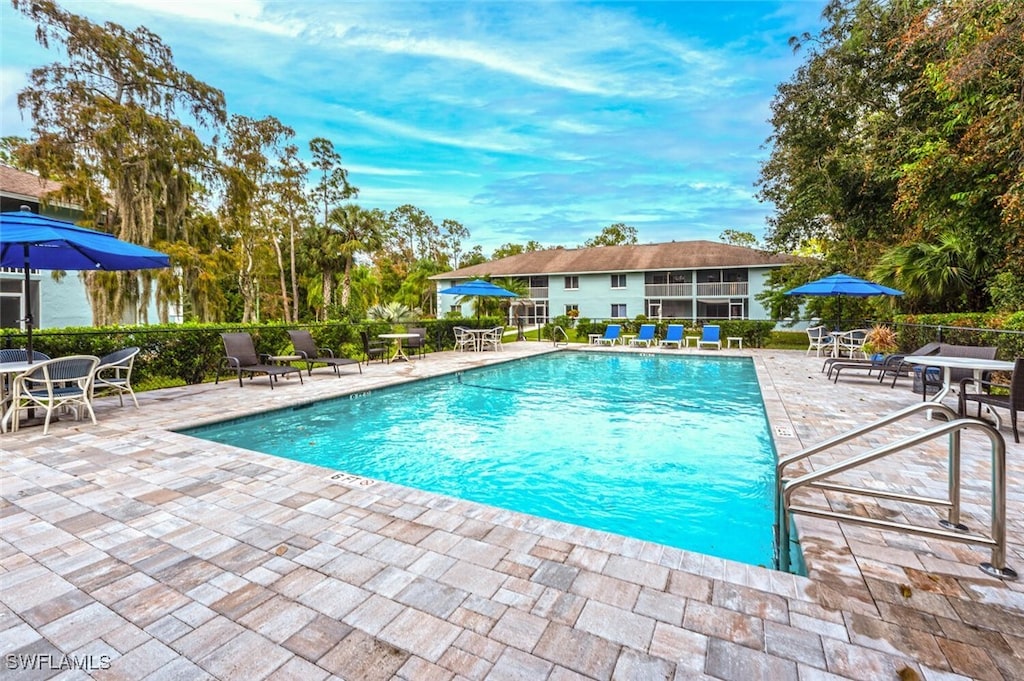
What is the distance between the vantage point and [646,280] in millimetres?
32375

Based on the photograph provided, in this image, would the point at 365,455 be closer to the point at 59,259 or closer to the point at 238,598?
the point at 238,598

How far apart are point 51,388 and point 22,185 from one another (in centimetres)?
1539

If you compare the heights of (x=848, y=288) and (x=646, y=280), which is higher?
(x=646, y=280)

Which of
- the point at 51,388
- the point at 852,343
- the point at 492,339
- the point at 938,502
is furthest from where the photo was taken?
the point at 492,339

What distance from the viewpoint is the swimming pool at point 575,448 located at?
14.6ft

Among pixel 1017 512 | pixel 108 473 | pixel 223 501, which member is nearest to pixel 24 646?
pixel 223 501

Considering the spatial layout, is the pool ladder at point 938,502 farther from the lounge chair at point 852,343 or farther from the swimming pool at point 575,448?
the lounge chair at point 852,343

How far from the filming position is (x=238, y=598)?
2520 millimetres

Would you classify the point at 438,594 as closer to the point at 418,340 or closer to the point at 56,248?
the point at 56,248

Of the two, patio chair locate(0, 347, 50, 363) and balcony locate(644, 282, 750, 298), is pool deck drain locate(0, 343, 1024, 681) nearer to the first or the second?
patio chair locate(0, 347, 50, 363)

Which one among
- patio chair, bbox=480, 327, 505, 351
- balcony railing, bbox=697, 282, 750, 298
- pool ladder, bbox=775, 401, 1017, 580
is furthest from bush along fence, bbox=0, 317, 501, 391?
balcony railing, bbox=697, 282, 750, 298

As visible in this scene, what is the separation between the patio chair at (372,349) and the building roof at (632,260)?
1913cm

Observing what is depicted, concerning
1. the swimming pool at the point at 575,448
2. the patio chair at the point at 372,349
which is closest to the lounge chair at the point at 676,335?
the swimming pool at the point at 575,448

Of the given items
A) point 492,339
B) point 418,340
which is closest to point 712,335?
point 492,339
